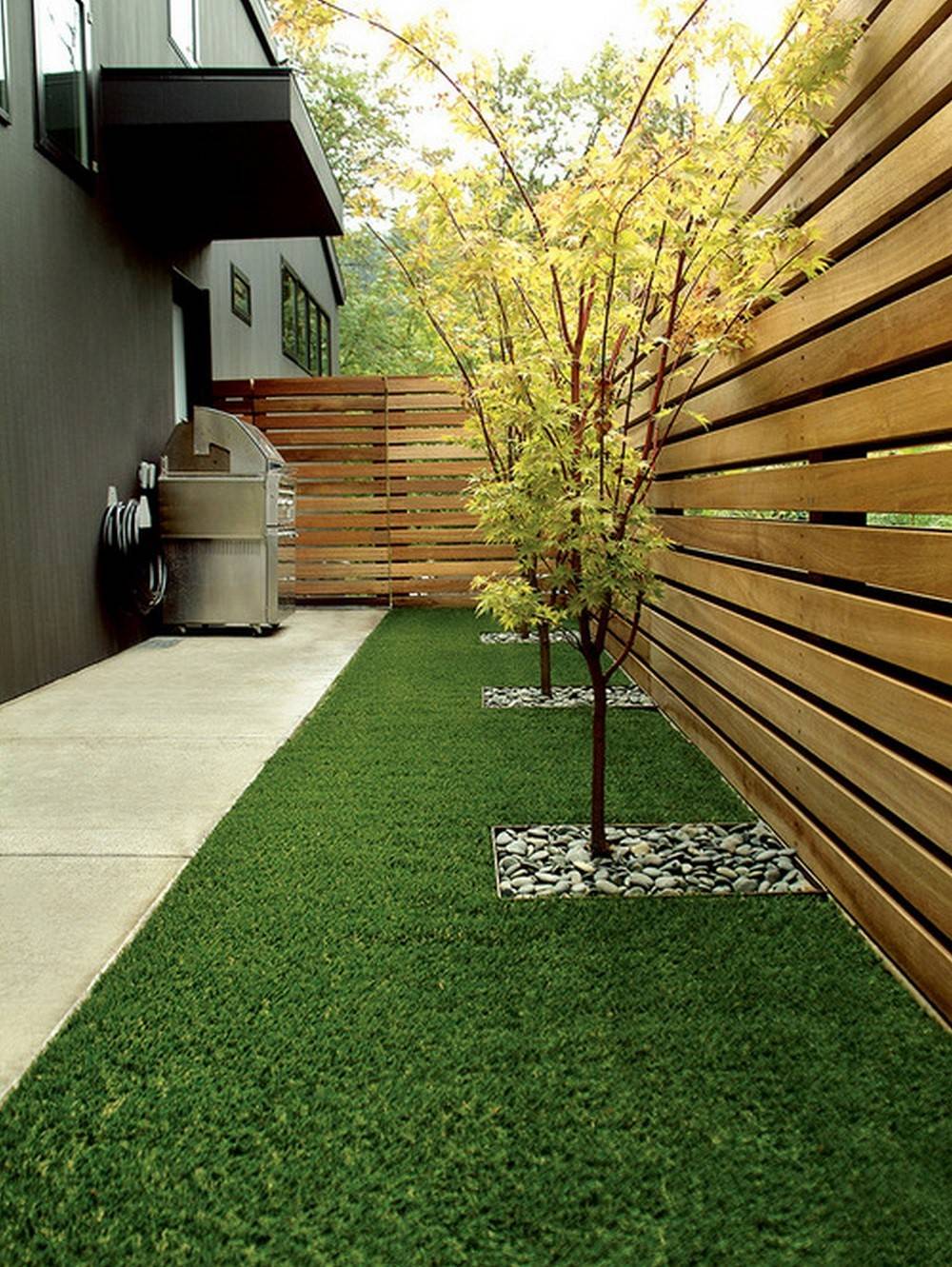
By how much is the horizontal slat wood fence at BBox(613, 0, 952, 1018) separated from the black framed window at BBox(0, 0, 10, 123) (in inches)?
142

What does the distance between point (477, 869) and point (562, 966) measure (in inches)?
22.4

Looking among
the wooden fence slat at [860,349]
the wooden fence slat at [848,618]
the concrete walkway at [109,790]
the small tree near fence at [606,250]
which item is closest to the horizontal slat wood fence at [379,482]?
the concrete walkway at [109,790]

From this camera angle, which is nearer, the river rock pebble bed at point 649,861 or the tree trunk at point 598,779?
the river rock pebble bed at point 649,861

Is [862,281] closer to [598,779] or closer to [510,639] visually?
[598,779]

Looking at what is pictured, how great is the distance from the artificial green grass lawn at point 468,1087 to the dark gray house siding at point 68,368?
323 centimetres

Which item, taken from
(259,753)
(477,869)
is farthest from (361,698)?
(477,869)

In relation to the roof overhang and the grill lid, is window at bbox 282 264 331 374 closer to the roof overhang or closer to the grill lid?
the roof overhang

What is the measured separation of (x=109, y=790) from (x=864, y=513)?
2.51m

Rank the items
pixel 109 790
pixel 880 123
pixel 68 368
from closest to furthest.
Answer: pixel 880 123 → pixel 109 790 → pixel 68 368

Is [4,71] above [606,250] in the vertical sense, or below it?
above

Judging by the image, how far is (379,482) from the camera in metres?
9.53

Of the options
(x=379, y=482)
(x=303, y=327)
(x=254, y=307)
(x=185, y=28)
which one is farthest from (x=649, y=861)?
(x=303, y=327)

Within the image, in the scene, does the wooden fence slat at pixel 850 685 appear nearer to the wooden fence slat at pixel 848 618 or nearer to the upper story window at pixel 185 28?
the wooden fence slat at pixel 848 618

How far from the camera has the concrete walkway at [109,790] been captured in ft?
7.42
